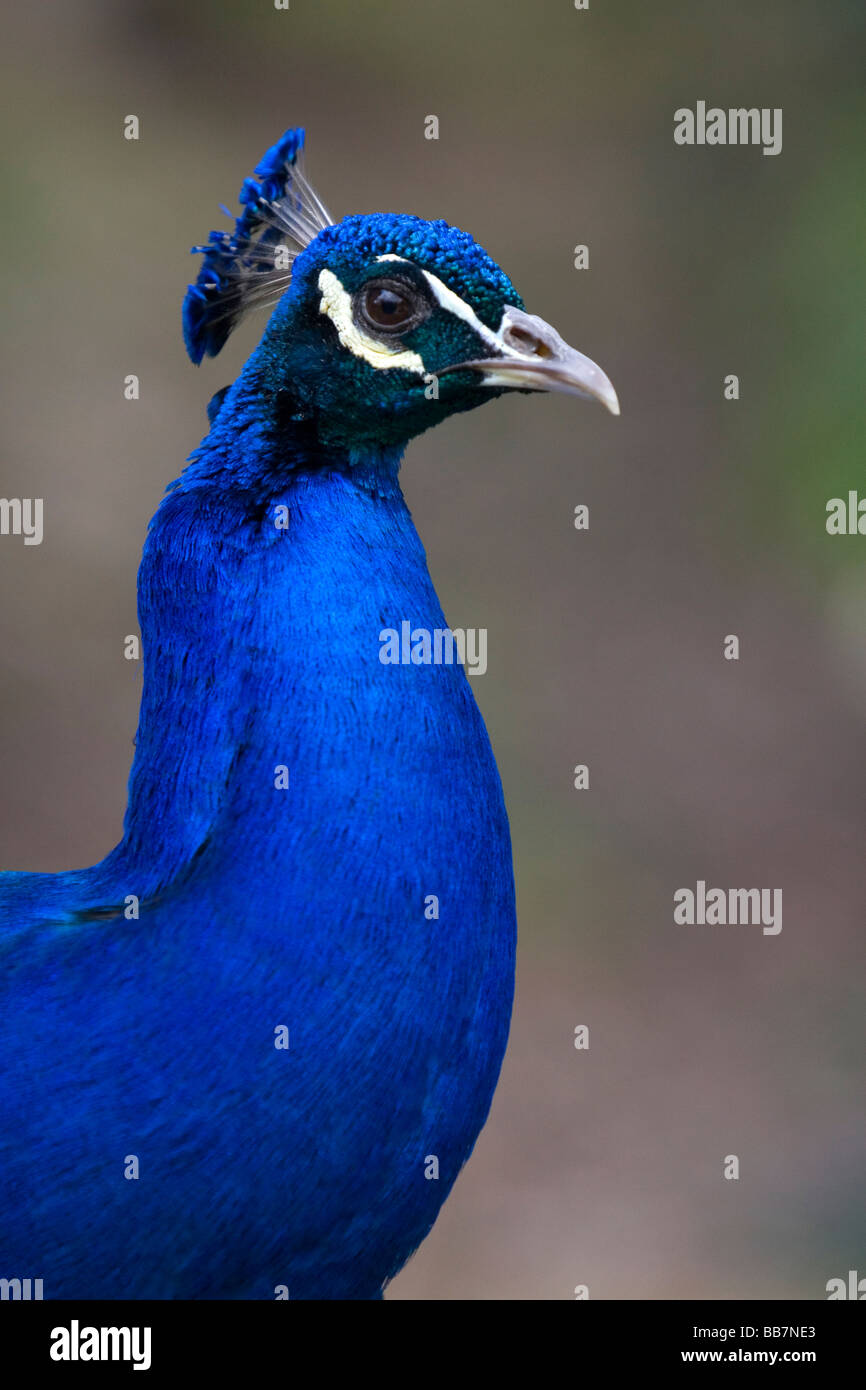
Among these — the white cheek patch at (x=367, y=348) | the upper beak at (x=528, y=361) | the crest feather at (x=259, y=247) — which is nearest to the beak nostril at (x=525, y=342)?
the upper beak at (x=528, y=361)

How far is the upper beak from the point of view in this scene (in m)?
1.69

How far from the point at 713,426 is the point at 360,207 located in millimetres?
1393

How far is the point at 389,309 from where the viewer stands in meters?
1.69

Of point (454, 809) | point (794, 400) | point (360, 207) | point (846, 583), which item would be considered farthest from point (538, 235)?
point (454, 809)

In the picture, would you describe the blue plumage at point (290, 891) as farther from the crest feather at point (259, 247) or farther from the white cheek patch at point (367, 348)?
the crest feather at point (259, 247)

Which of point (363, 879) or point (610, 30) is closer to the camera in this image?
point (363, 879)

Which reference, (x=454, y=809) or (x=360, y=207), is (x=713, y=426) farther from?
(x=454, y=809)

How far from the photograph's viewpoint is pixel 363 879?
5.37ft

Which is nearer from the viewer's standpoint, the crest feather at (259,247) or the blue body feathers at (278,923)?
the blue body feathers at (278,923)

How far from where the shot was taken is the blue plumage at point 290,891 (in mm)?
1636

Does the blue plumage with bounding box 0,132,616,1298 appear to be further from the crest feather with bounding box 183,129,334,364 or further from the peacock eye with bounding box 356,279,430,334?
the crest feather with bounding box 183,129,334,364

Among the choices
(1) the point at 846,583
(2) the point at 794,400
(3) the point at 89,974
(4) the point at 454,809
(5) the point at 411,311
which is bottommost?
(3) the point at 89,974

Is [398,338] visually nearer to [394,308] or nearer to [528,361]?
[394,308]

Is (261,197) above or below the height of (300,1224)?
above
